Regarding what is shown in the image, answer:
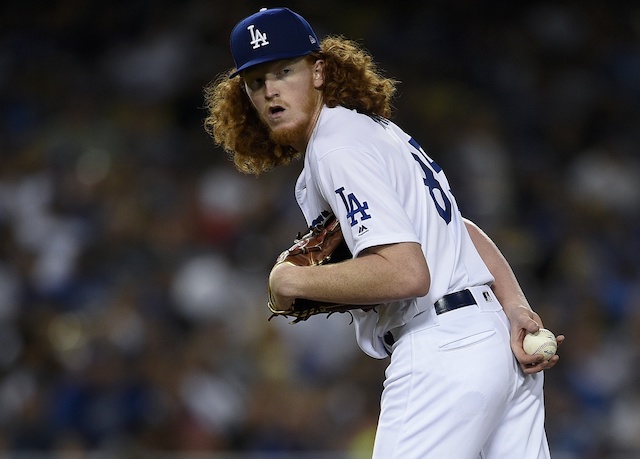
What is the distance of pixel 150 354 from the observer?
Result: 6488mm

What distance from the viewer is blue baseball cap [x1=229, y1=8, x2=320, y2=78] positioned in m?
2.86

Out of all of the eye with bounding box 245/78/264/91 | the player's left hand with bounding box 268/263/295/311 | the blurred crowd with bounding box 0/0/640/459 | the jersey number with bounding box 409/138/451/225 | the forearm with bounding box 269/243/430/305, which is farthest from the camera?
A: the blurred crowd with bounding box 0/0/640/459

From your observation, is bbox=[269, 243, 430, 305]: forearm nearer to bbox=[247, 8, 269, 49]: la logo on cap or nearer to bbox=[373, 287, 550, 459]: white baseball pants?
bbox=[373, 287, 550, 459]: white baseball pants

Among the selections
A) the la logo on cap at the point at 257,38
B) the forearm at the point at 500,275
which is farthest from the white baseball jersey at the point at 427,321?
the la logo on cap at the point at 257,38

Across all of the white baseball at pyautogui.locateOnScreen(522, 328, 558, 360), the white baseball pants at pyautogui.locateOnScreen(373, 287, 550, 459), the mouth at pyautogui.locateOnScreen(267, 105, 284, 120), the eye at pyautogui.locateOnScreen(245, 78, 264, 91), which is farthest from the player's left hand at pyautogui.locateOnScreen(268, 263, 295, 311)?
the white baseball at pyautogui.locateOnScreen(522, 328, 558, 360)

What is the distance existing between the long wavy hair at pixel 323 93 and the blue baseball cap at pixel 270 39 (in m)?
0.08

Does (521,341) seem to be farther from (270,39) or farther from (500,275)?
(270,39)

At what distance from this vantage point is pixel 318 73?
9.80 ft

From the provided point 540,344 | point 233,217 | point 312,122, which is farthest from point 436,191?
point 233,217

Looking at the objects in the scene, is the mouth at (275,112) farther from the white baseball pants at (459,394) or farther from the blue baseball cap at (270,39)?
the white baseball pants at (459,394)

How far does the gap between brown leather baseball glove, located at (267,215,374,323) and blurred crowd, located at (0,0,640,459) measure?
3.33m

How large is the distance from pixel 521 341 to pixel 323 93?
908mm

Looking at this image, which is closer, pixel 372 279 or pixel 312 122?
pixel 372 279

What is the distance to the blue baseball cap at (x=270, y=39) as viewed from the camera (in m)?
2.86
